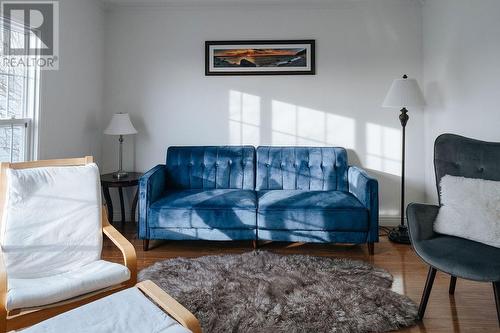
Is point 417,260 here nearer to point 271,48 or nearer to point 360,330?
point 360,330

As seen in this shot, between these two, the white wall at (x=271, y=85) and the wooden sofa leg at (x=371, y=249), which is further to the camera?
the white wall at (x=271, y=85)

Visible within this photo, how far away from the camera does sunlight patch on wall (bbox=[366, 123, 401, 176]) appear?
138 inches

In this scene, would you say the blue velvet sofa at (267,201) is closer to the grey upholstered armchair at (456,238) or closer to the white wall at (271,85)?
the white wall at (271,85)

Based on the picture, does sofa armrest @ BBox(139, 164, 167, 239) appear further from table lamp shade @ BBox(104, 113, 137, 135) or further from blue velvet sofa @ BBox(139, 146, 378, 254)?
table lamp shade @ BBox(104, 113, 137, 135)

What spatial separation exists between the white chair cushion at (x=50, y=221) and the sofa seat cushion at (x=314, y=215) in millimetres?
1385

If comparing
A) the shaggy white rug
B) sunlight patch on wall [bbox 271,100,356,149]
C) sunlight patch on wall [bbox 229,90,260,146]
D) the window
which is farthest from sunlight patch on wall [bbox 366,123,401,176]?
the window

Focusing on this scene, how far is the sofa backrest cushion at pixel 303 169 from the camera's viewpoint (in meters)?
3.28

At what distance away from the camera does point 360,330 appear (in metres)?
1.66

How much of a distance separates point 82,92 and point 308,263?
9.16 ft

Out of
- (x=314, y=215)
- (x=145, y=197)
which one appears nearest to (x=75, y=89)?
(x=145, y=197)

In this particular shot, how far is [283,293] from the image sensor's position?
6.68 feet

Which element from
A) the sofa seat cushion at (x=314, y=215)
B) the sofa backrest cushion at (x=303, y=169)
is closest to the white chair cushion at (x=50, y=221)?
the sofa seat cushion at (x=314, y=215)

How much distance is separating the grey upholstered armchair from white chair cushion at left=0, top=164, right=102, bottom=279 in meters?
1.90

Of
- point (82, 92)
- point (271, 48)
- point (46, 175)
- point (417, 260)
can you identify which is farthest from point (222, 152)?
point (417, 260)
